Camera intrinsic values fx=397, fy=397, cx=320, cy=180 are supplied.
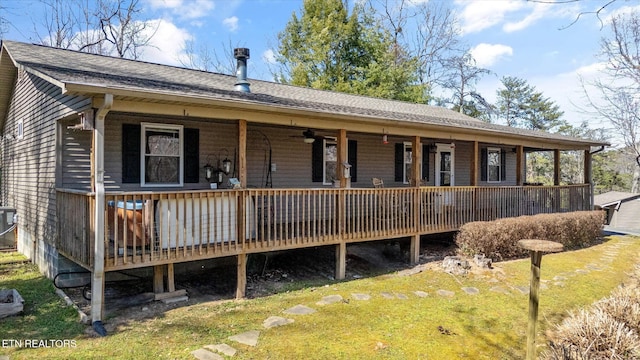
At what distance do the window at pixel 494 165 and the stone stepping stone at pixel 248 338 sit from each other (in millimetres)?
12222

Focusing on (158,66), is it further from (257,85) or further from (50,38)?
(50,38)

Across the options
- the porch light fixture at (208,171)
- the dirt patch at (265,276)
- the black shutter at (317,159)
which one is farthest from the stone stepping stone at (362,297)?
the black shutter at (317,159)

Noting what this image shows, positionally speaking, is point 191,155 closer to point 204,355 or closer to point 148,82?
point 148,82

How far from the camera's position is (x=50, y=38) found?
21.1 metres

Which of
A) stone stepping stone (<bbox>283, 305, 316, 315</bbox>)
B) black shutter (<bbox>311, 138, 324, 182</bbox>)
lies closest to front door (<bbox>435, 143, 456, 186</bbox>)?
black shutter (<bbox>311, 138, 324, 182</bbox>)

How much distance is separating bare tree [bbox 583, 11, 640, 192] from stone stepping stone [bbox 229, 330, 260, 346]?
23638mm

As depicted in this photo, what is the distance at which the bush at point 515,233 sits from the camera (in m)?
9.08

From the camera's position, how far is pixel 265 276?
25.7 ft

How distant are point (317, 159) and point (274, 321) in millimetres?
5590

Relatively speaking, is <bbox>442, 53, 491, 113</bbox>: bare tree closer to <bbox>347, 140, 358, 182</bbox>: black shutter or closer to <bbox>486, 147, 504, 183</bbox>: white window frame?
<bbox>486, 147, 504, 183</bbox>: white window frame

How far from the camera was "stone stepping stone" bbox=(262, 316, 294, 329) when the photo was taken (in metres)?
5.21

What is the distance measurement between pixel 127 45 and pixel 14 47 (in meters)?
15.8

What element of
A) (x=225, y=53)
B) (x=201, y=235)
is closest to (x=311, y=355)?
(x=201, y=235)

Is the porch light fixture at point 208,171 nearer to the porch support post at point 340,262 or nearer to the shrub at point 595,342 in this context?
the porch support post at point 340,262
